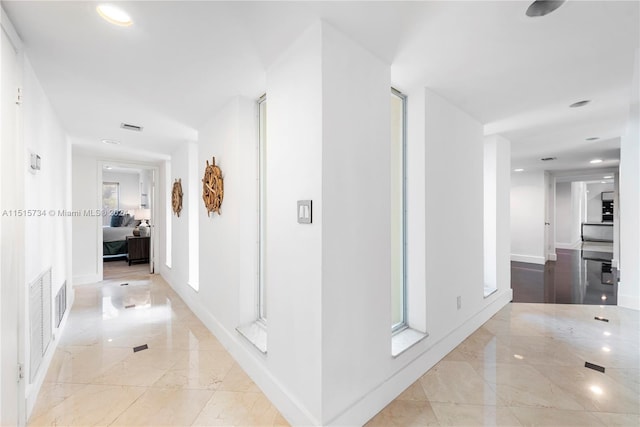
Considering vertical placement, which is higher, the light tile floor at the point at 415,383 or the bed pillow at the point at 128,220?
the bed pillow at the point at 128,220

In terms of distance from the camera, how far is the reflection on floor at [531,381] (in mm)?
1807

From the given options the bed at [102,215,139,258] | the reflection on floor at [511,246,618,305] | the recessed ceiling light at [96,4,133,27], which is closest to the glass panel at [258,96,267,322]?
the recessed ceiling light at [96,4,133,27]

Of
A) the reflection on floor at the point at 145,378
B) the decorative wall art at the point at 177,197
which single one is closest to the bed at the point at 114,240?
the decorative wall art at the point at 177,197

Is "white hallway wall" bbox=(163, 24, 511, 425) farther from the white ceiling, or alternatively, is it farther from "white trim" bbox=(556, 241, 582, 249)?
"white trim" bbox=(556, 241, 582, 249)

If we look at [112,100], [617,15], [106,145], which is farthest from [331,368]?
[106,145]

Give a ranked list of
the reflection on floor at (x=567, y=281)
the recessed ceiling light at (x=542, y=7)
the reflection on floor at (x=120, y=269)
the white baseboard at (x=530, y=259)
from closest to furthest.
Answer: the recessed ceiling light at (x=542, y=7), the reflection on floor at (x=567, y=281), the reflection on floor at (x=120, y=269), the white baseboard at (x=530, y=259)

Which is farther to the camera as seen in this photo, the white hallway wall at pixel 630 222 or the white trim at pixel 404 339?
the white hallway wall at pixel 630 222

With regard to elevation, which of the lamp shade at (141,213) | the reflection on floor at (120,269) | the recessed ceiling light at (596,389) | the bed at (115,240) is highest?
the lamp shade at (141,213)

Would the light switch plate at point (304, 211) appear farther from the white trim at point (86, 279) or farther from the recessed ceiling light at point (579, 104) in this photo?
the white trim at point (86, 279)

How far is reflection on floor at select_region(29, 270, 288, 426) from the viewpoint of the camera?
1806 millimetres

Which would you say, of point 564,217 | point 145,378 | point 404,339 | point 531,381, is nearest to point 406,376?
point 404,339

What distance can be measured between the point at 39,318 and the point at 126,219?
6.28m

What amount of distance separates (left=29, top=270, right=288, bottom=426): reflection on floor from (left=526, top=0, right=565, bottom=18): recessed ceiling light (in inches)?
108

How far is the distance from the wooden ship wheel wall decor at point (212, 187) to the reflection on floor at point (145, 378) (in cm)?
138
